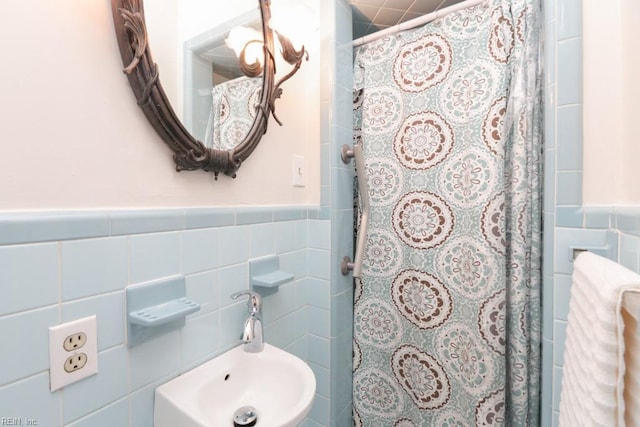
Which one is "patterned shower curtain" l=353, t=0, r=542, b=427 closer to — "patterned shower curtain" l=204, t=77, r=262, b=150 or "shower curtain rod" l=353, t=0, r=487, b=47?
"shower curtain rod" l=353, t=0, r=487, b=47

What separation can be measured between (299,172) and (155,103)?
1.91 ft

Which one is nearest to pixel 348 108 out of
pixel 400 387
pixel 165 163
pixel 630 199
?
pixel 165 163

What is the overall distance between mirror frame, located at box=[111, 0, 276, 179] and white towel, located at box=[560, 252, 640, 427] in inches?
34.2

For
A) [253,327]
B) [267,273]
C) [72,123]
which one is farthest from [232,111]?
[253,327]

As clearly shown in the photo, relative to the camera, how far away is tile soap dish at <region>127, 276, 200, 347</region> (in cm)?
60

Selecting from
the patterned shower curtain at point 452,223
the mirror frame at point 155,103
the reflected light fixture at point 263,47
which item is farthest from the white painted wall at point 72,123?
the patterned shower curtain at point 452,223

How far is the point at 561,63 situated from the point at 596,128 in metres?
0.20

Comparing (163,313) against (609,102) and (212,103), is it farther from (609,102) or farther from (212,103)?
(609,102)

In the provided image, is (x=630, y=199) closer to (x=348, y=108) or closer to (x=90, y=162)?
(x=348, y=108)

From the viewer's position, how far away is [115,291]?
23.0 inches

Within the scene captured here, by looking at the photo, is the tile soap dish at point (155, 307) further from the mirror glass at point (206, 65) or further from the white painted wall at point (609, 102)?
the white painted wall at point (609, 102)

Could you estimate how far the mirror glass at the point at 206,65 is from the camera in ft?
2.24

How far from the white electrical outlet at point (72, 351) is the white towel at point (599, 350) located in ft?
2.91

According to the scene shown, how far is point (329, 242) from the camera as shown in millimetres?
1142
